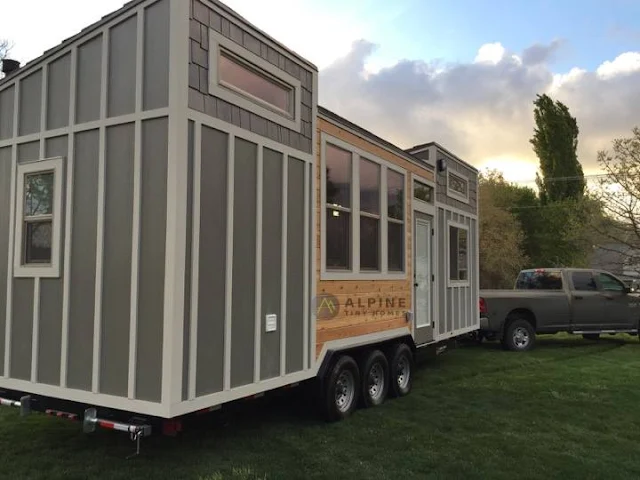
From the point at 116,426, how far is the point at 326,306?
7.70 feet

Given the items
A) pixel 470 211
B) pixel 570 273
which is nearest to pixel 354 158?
pixel 470 211

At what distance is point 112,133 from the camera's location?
4250 millimetres

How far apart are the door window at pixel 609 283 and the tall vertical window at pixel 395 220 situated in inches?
301

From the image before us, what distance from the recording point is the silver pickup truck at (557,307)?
11.7 metres

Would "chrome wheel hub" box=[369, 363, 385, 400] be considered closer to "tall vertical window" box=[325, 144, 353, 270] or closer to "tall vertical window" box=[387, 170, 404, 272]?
"tall vertical window" box=[387, 170, 404, 272]

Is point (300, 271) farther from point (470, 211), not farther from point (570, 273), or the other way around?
point (570, 273)

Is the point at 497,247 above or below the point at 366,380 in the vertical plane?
above

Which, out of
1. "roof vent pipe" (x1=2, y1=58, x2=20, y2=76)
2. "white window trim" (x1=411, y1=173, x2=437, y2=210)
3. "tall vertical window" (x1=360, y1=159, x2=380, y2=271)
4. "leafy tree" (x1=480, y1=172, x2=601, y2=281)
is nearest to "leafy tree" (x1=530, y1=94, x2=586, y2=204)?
"leafy tree" (x1=480, y1=172, x2=601, y2=281)

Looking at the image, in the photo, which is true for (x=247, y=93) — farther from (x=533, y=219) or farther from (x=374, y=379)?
(x=533, y=219)

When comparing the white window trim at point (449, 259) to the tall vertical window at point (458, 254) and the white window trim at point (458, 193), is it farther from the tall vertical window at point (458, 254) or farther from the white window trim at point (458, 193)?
the white window trim at point (458, 193)

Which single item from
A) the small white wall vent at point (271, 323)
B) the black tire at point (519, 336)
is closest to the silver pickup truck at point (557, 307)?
the black tire at point (519, 336)

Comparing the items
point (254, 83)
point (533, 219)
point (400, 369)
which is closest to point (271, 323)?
point (254, 83)

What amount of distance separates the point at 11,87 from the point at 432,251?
5755mm

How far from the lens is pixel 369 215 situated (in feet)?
21.7
